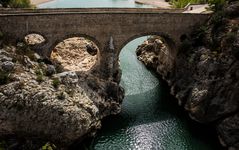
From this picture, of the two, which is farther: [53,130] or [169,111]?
[169,111]

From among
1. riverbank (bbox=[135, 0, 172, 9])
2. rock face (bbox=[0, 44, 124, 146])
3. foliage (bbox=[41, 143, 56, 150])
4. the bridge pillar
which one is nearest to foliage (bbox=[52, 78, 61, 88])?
rock face (bbox=[0, 44, 124, 146])

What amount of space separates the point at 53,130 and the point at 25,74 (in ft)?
28.2

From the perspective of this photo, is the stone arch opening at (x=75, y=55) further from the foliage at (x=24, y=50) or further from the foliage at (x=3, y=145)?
the foliage at (x=3, y=145)

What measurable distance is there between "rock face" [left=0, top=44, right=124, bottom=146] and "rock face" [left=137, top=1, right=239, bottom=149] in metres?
17.4

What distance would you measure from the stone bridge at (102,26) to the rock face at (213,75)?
379 cm

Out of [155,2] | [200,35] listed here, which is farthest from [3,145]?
[155,2]

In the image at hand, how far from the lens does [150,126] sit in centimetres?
6000

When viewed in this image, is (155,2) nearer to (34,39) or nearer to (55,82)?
(34,39)

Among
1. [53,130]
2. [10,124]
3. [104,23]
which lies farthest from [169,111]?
[10,124]

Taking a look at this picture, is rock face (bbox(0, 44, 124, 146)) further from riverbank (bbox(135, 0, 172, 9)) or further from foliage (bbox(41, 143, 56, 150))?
riverbank (bbox(135, 0, 172, 9))

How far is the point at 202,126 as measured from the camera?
60.9m

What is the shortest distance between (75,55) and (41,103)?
77.8 ft

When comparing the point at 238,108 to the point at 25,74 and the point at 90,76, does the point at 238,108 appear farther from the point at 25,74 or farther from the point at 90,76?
the point at 25,74

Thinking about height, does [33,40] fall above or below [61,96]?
above
